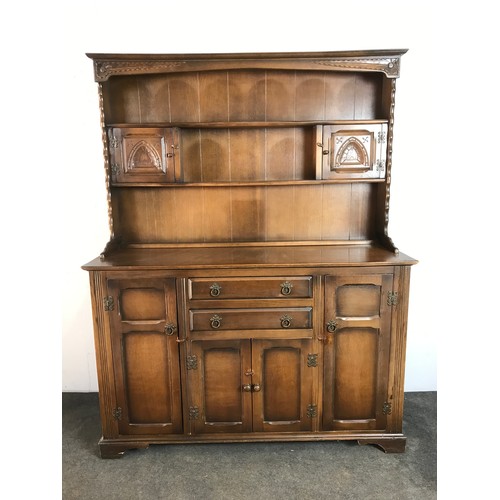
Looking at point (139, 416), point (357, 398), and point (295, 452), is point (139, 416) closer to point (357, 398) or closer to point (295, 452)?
point (295, 452)

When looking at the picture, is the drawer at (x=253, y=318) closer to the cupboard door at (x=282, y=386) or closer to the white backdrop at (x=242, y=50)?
the cupboard door at (x=282, y=386)

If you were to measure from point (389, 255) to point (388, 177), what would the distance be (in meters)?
0.49

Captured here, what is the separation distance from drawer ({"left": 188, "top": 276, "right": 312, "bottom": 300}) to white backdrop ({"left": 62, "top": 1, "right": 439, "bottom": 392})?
972 millimetres

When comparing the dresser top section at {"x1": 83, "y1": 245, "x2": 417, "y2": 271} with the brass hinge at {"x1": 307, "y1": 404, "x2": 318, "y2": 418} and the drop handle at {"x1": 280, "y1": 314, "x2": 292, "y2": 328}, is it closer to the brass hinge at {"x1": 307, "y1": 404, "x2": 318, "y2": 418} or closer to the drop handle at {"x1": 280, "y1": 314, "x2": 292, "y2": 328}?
the drop handle at {"x1": 280, "y1": 314, "x2": 292, "y2": 328}

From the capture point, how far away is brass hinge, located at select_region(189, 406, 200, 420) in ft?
7.25

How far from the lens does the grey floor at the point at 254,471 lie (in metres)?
1.99

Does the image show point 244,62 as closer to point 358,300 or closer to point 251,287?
point 251,287

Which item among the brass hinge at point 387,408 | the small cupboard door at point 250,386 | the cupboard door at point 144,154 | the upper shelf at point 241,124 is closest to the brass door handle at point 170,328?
the small cupboard door at point 250,386

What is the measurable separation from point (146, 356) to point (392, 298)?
55.9 inches

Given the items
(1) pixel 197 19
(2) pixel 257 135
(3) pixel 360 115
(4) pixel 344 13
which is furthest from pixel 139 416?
(4) pixel 344 13

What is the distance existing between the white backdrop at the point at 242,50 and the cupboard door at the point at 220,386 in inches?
45.6

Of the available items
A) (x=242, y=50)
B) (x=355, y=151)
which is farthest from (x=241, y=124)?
(x=355, y=151)

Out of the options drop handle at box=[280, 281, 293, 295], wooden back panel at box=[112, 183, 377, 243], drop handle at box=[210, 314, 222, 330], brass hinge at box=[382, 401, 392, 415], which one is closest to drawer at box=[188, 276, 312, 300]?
drop handle at box=[280, 281, 293, 295]

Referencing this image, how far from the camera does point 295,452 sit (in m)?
2.27
